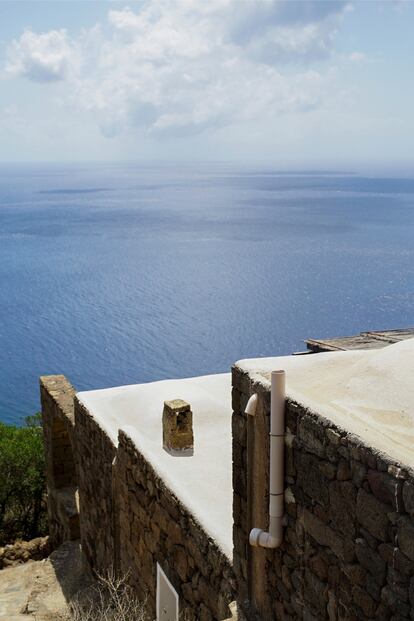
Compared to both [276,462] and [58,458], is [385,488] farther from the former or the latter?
[58,458]

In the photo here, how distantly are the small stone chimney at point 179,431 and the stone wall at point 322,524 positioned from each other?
449 cm

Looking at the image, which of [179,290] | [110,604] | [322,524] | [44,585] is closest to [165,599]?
[110,604]

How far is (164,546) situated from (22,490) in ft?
34.6

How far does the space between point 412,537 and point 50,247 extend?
61.7 meters

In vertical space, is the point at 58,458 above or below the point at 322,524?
below

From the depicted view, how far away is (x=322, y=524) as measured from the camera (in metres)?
3.92

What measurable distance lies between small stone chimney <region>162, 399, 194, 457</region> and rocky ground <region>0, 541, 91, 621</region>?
99.1 inches

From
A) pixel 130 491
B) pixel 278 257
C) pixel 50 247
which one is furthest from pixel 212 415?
pixel 50 247

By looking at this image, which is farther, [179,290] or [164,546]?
[179,290]

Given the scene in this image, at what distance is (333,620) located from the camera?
395cm

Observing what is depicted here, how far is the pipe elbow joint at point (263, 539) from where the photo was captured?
435 cm

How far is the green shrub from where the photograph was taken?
1652 centimetres

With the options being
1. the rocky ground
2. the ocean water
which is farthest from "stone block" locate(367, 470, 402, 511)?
the ocean water

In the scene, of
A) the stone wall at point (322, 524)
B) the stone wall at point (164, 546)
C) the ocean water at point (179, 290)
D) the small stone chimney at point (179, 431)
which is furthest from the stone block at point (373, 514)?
the ocean water at point (179, 290)
